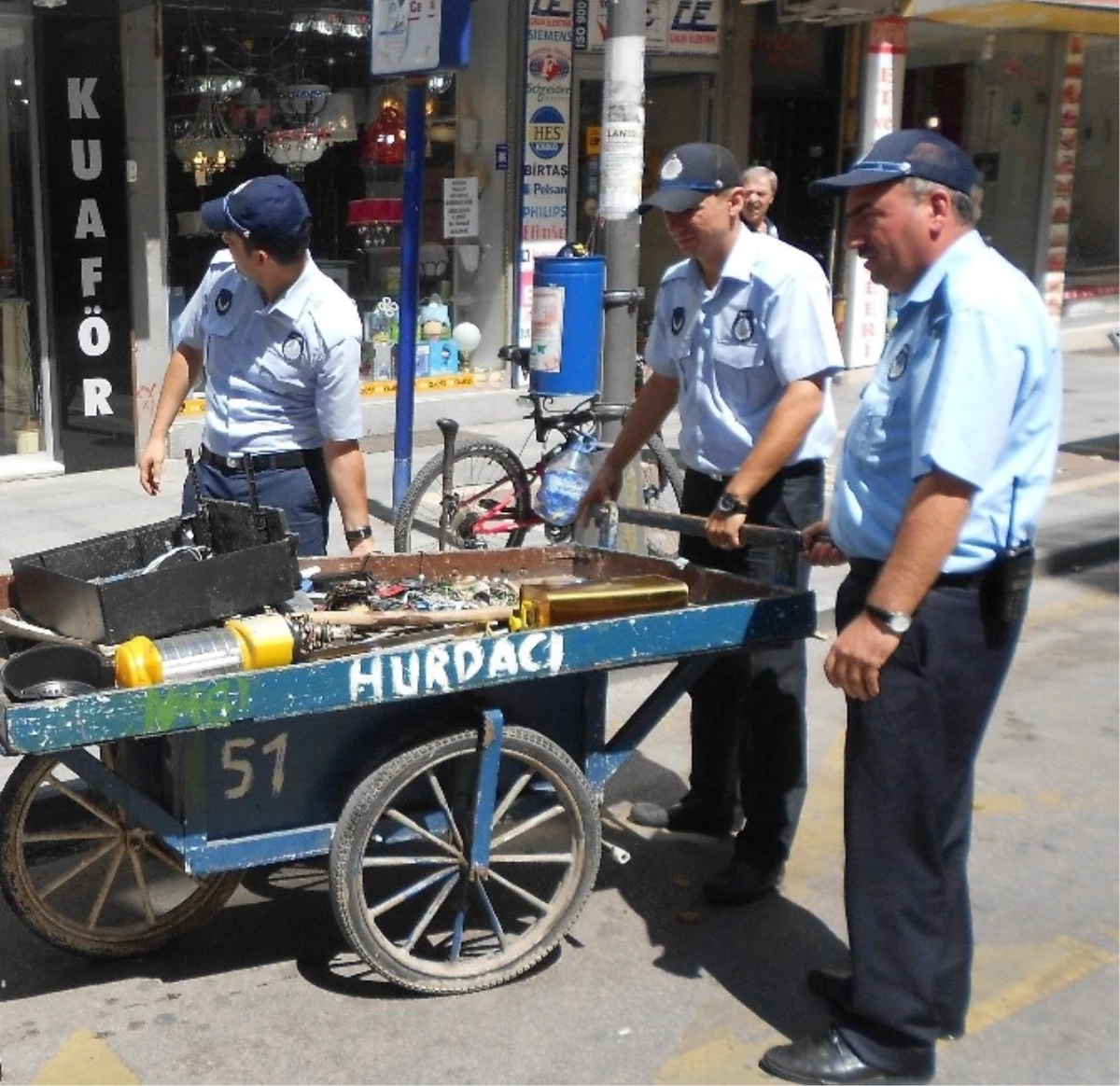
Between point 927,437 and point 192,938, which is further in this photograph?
point 192,938

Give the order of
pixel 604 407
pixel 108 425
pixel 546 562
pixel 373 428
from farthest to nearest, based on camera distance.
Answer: pixel 373 428, pixel 108 425, pixel 604 407, pixel 546 562

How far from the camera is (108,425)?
9.70m

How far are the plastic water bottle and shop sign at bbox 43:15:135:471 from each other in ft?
11.0

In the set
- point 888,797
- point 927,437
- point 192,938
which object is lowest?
point 192,938

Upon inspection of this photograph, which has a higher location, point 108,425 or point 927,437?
point 927,437

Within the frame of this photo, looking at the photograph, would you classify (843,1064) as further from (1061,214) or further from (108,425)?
(1061,214)

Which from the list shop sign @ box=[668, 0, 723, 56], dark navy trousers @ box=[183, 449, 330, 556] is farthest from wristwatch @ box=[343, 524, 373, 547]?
shop sign @ box=[668, 0, 723, 56]

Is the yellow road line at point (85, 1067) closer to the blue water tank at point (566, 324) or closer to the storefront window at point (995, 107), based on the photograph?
the blue water tank at point (566, 324)

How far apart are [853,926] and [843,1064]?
0.31 m

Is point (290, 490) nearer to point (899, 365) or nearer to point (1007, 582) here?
point (899, 365)

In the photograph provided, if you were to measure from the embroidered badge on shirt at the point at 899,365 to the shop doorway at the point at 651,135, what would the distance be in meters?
7.77

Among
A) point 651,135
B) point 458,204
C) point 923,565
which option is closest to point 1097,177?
point 651,135

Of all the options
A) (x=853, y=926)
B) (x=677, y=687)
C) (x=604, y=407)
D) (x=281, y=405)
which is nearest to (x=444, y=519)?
(x=604, y=407)

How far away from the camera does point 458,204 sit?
11.5 meters
